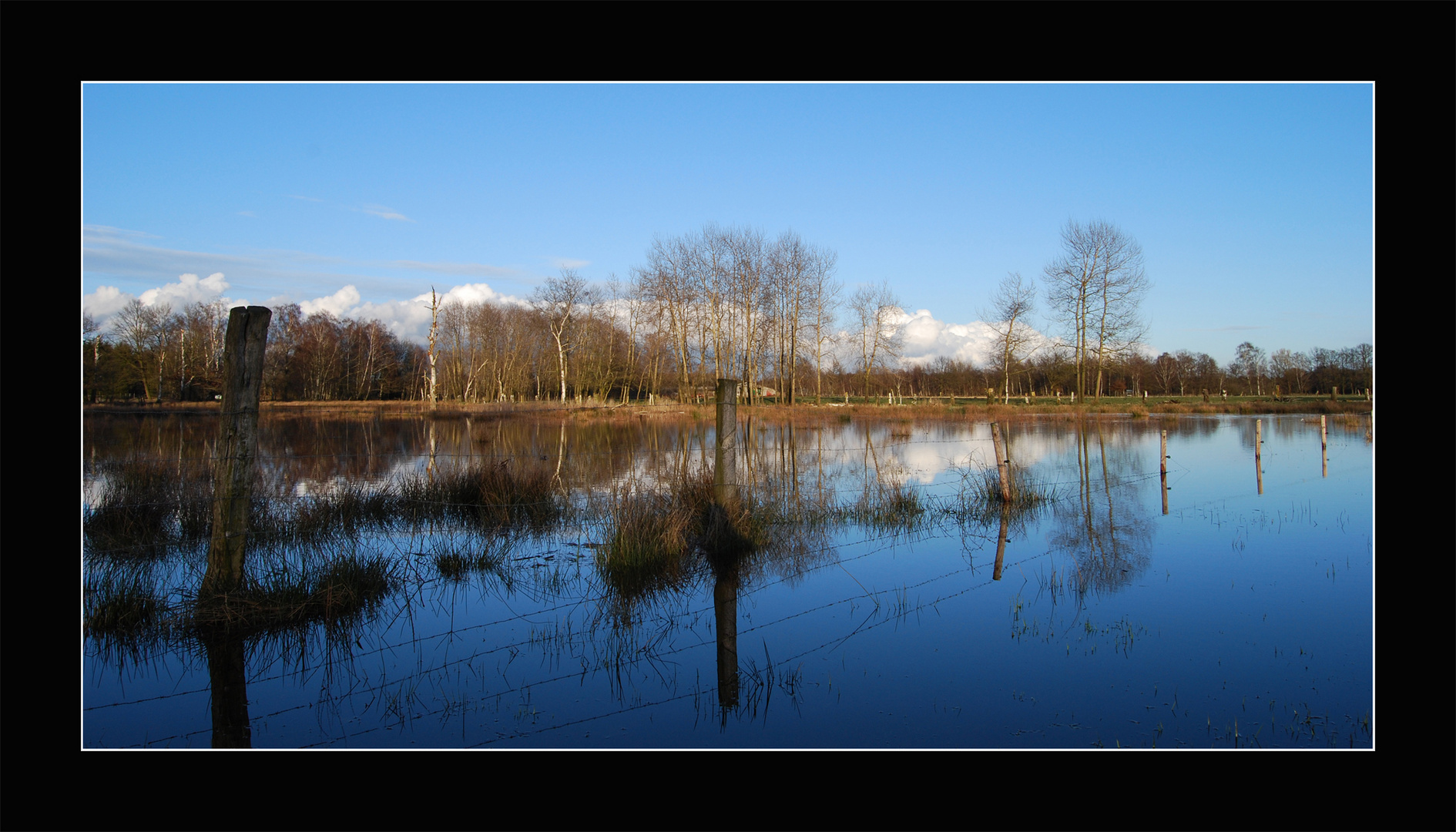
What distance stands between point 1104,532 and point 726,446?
5.21 metres

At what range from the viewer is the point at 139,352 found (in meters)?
45.0

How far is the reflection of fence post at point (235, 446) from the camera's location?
5.46 meters

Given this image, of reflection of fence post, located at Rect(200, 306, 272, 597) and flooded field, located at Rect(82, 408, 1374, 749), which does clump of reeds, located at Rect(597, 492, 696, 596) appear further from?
reflection of fence post, located at Rect(200, 306, 272, 597)

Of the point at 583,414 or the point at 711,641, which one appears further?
the point at 583,414

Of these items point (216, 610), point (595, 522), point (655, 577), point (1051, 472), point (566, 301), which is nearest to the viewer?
point (216, 610)

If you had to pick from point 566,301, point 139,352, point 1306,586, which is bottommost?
point 1306,586

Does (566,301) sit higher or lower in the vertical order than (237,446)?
higher

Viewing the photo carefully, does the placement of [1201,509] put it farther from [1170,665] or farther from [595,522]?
[595,522]

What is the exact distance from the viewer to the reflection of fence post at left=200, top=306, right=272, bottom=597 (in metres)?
5.46

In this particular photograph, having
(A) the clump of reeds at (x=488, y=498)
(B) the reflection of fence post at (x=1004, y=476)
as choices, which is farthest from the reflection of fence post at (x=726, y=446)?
(B) the reflection of fence post at (x=1004, y=476)

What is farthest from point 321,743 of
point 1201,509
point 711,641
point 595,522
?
point 1201,509

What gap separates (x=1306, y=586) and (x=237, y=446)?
30.9ft

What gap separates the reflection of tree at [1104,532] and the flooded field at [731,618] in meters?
0.07

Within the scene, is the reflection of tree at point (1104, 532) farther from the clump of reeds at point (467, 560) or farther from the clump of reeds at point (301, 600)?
the clump of reeds at point (301, 600)
